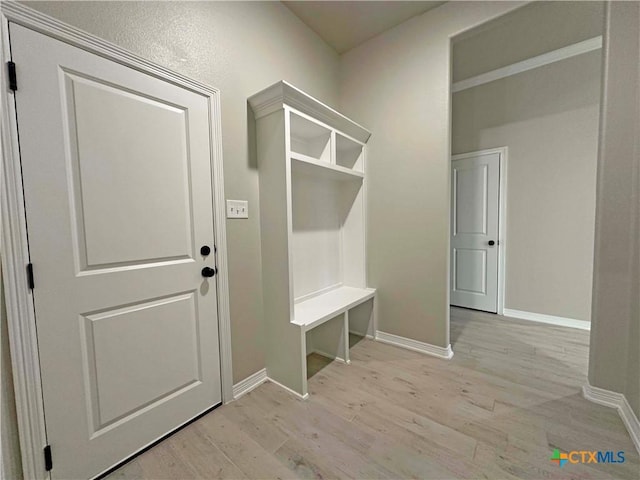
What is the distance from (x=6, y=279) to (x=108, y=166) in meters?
0.58

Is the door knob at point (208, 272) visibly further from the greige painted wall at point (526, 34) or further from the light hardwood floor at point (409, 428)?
the greige painted wall at point (526, 34)

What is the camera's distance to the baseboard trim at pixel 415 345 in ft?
7.21

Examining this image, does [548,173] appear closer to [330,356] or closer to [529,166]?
[529,166]

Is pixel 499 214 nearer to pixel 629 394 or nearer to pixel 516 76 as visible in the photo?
pixel 516 76

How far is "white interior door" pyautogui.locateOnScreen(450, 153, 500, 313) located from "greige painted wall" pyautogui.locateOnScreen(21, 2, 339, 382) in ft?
8.23

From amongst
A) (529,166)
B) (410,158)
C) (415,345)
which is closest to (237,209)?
(410,158)

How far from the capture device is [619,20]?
1.51m

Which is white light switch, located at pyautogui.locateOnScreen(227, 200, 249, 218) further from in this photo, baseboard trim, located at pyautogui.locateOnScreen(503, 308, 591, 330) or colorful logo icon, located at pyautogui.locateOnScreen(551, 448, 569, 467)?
baseboard trim, located at pyautogui.locateOnScreen(503, 308, 591, 330)

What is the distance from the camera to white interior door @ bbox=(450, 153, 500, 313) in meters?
3.23

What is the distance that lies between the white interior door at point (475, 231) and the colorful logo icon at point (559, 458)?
224cm

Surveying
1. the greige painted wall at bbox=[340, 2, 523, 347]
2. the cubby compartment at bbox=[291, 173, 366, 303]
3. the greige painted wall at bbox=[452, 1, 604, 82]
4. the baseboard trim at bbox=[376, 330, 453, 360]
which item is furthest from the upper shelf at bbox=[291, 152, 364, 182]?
the baseboard trim at bbox=[376, 330, 453, 360]

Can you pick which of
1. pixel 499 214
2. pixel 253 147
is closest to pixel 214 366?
pixel 253 147

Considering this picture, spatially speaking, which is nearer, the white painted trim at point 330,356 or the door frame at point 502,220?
the white painted trim at point 330,356

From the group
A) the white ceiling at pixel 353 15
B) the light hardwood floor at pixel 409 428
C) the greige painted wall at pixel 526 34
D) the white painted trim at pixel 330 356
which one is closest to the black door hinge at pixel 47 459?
the light hardwood floor at pixel 409 428
